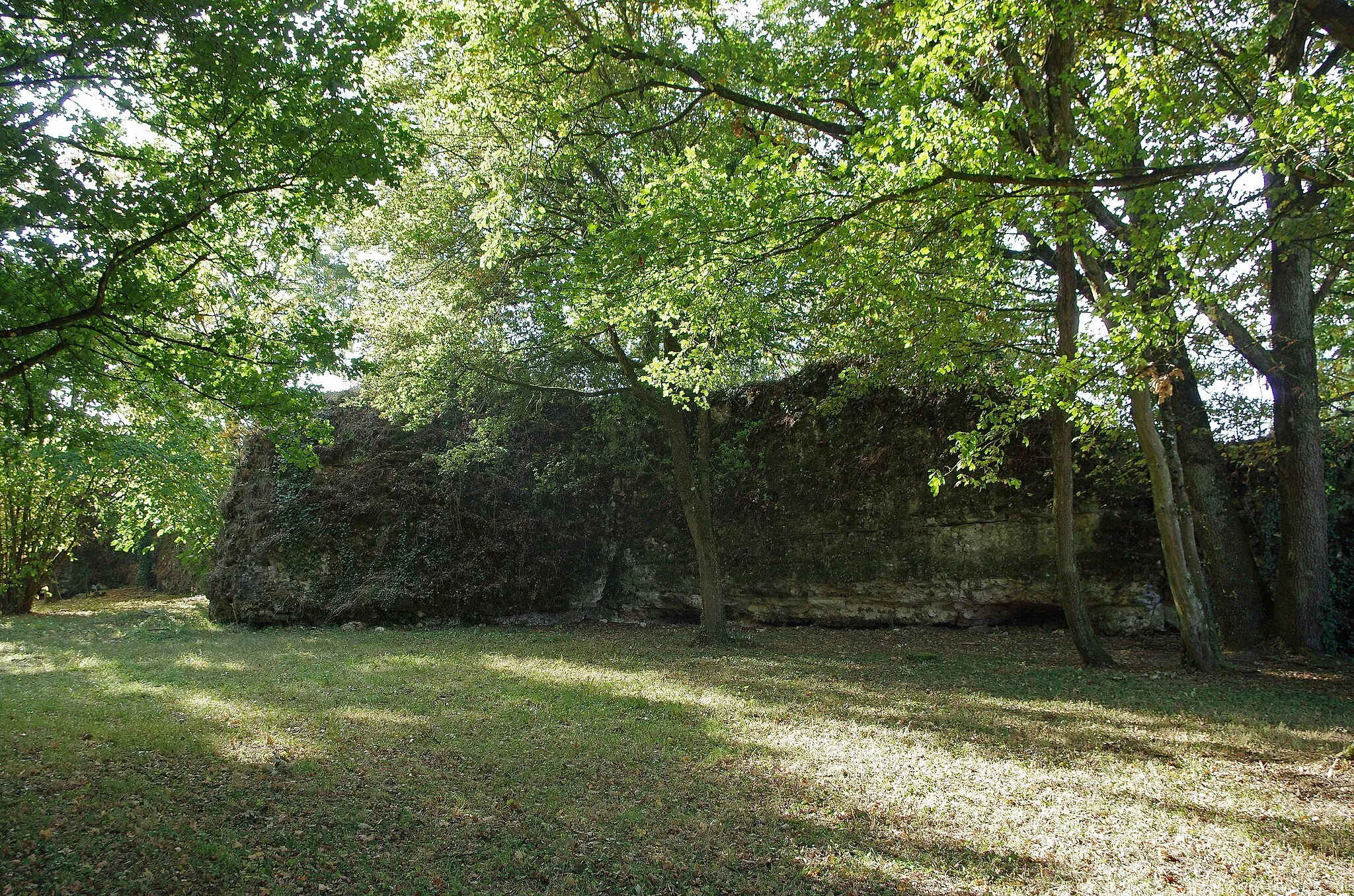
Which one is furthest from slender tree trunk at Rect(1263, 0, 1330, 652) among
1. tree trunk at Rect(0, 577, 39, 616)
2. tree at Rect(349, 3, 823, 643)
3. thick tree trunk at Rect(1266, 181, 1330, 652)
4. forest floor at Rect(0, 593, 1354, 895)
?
tree trunk at Rect(0, 577, 39, 616)

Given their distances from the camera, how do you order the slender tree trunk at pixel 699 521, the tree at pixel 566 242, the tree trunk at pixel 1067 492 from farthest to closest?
1. the slender tree trunk at pixel 699 521
2. the tree trunk at pixel 1067 492
3. the tree at pixel 566 242

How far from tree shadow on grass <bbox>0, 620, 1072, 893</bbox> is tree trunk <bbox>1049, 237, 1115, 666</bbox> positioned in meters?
5.10

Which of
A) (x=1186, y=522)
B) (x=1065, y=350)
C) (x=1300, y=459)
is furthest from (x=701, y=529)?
A: (x=1300, y=459)

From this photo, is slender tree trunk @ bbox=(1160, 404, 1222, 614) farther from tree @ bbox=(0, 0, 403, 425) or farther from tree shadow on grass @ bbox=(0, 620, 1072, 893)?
tree @ bbox=(0, 0, 403, 425)

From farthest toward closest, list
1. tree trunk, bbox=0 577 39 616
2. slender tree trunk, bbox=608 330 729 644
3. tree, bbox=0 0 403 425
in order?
tree trunk, bbox=0 577 39 616 < slender tree trunk, bbox=608 330 729 644 < tree, bbox=0 0 403 425

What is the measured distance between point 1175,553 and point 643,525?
968 centimetres

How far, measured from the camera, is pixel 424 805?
4.90 metres

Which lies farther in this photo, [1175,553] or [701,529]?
[701,529]

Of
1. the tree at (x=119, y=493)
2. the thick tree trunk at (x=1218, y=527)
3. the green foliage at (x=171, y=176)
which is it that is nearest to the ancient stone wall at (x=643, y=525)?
the tree at (x=119, y=493)

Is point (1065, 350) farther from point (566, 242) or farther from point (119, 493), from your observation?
point (119, 493)

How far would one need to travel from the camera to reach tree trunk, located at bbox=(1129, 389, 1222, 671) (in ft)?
28.4

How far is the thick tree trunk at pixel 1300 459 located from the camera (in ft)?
31.1

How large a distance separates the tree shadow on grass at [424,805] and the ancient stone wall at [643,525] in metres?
6.84

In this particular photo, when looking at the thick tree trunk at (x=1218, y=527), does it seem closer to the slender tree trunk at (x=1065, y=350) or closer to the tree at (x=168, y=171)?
the slender tree trunk at (x=1065, y=350)
